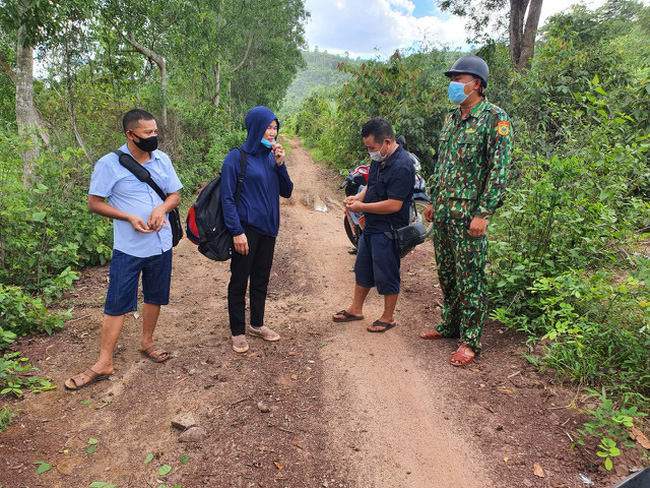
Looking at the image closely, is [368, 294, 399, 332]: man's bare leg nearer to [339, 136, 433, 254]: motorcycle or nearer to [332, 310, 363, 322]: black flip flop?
[332, 310, 363, 322]: black flip flop

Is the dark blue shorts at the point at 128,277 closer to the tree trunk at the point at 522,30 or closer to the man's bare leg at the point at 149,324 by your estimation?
the man's bare leg at the point at 149,324

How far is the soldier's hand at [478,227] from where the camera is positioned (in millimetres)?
2758

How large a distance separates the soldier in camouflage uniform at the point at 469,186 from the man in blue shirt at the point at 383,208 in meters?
0.28

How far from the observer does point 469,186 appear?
2.87m

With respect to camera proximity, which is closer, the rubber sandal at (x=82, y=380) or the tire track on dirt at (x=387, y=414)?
the tire track on dirt at (x=387, y=414)

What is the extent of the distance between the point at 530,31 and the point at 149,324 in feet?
37.5

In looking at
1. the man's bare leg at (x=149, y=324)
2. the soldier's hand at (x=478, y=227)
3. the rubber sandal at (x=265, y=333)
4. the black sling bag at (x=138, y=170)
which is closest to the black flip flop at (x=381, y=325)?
the rubber sandal at (x=265, y=333)

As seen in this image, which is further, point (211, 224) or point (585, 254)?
point (585, 254)

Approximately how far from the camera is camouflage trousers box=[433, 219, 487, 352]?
2.92 meters

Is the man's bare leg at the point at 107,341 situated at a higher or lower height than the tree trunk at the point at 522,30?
lower

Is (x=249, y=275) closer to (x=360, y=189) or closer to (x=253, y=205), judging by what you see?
(x=253, y=205)

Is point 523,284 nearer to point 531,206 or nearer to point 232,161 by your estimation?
point 531,206

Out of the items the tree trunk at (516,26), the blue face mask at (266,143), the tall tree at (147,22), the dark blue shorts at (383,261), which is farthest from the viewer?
the tree trunk at (516,26)

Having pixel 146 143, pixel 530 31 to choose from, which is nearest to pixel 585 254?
pixel 146 143
